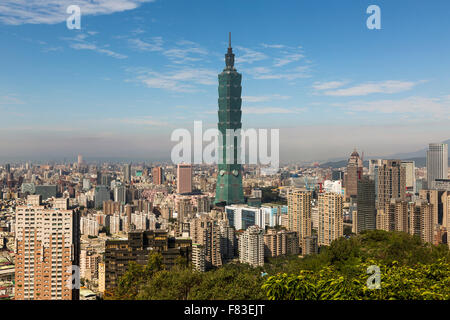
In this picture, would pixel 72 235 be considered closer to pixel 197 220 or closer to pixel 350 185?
pixel 197 220

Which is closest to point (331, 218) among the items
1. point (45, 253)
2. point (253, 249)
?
point (253, 249)

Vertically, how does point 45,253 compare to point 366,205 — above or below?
above

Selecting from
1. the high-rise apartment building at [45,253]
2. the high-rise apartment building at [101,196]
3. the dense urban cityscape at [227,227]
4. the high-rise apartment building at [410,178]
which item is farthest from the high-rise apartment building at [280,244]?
the high-rise apartment building at [45,253]

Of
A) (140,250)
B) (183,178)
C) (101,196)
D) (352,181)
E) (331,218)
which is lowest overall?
(331,218)

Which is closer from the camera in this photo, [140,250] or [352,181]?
[140,250]

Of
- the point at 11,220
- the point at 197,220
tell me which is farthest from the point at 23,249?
the point at 197,220

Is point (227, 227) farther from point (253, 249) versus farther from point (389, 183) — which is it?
point (389, 183)
